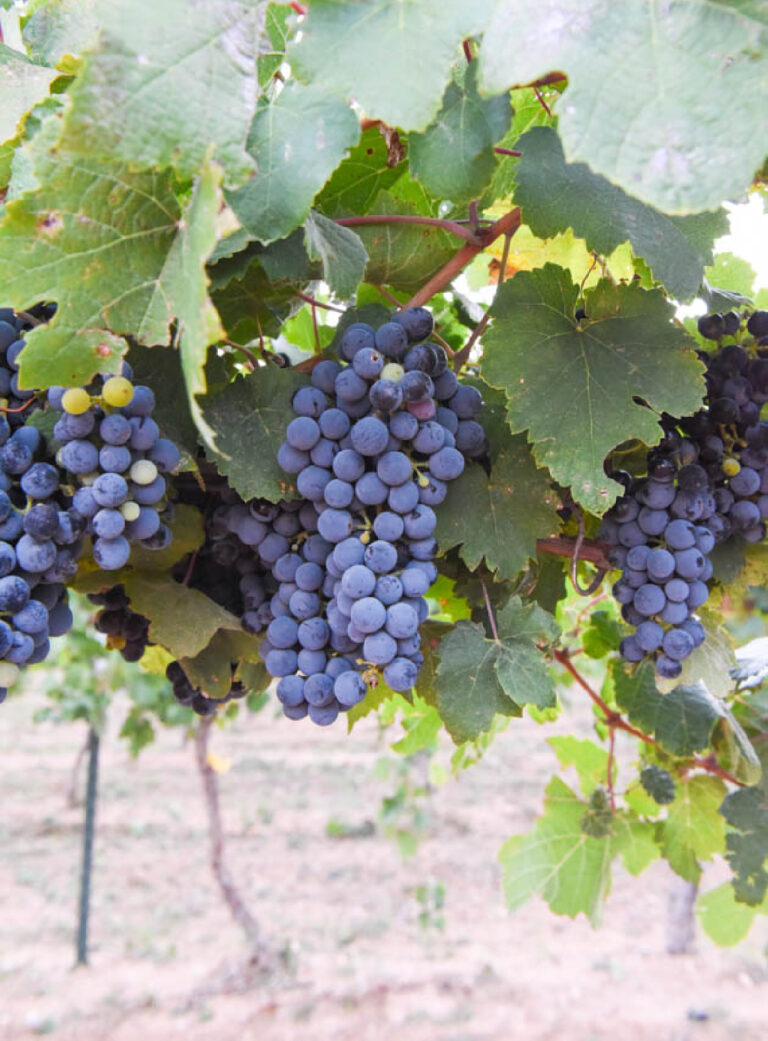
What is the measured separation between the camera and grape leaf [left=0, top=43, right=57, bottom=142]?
35.7 inches

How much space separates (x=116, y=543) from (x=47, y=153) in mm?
329

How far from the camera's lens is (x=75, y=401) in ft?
2.49

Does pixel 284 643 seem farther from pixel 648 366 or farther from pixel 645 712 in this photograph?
pixel 645 712

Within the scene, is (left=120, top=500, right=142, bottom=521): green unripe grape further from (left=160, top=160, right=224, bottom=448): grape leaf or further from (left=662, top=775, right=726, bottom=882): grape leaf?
(left=662, top=775, right=726, bottom=882): grape leaf

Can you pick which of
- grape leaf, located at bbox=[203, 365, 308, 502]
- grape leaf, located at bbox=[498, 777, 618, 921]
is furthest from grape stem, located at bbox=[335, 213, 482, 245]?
grape leaf, located at bbox=[498, 777, 618, 921]

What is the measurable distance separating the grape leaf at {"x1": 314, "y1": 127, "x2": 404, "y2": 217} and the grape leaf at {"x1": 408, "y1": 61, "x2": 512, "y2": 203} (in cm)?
26

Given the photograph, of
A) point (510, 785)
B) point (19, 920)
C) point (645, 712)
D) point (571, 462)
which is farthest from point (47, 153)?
point (510, 785)

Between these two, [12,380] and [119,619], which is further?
[119,619]

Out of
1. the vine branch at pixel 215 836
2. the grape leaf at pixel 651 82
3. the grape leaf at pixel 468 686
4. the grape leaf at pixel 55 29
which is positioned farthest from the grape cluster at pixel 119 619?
the vine branch at pixel 215 836

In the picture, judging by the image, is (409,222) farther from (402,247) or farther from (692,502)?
(692,502)

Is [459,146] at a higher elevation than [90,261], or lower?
higher

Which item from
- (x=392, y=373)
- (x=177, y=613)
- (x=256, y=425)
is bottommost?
(x=177, y=613)

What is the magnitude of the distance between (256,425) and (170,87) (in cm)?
38

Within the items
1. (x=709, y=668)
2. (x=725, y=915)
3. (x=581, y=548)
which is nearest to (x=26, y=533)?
(x=581, y=548)
